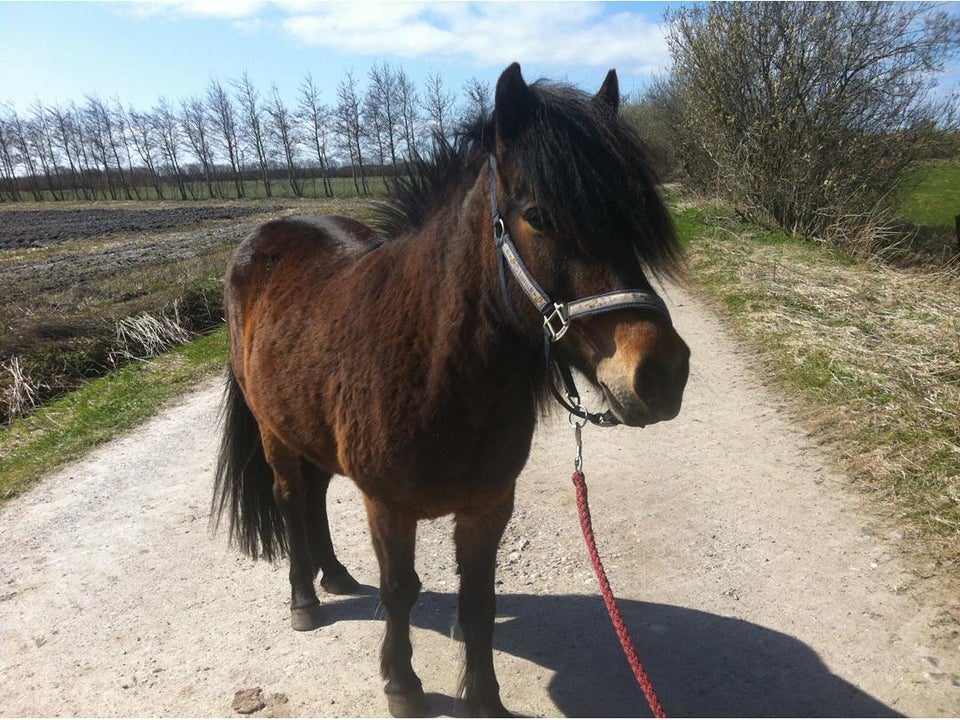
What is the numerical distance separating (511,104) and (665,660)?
2.51 meters

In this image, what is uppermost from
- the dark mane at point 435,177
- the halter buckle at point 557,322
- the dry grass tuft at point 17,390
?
the dark mane at point 435,177

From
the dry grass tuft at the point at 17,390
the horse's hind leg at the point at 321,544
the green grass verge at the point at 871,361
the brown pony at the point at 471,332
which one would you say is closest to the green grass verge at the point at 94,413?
the dry grass tuft at the point at 17,390

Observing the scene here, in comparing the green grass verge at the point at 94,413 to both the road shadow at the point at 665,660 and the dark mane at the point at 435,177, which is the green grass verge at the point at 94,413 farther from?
the dark mane at the point at 435,177

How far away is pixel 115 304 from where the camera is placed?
10125 mm

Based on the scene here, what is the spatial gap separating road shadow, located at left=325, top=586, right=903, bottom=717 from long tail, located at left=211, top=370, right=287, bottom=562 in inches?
26.2

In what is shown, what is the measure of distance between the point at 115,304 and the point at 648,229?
1036 centimetres

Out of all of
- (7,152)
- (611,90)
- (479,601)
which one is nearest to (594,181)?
(611,90)

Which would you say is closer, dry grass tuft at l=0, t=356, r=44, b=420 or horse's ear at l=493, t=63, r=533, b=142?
horse's ear at l=493, t=63, r=533, b=142

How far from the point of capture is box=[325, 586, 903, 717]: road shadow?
2629 mm

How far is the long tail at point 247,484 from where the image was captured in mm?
3859

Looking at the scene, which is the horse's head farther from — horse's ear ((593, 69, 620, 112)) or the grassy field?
the grassy field

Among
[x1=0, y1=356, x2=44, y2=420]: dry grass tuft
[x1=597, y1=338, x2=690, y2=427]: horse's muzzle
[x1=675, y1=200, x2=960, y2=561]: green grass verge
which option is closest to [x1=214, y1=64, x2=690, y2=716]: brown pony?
[x1=597, y1=338, x2=690, y2=427]: horse's muzzle

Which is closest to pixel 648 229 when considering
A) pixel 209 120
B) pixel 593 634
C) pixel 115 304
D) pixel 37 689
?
pixel 593 634

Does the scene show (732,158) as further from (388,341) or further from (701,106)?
(388,341)
